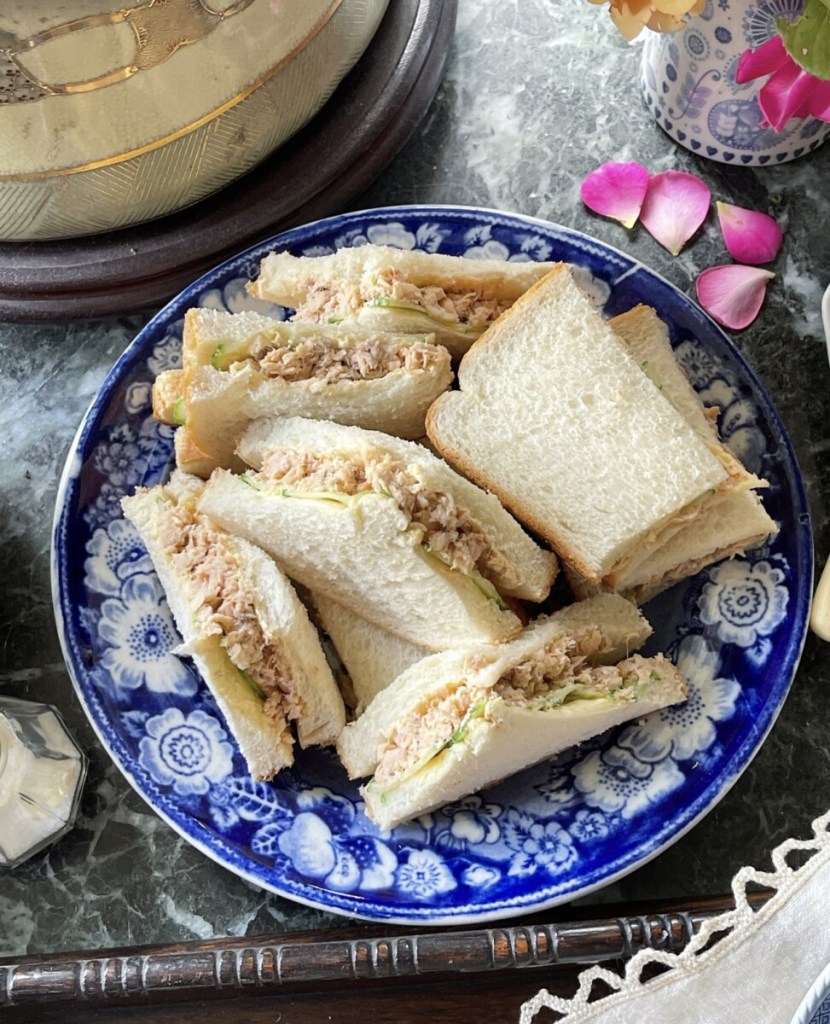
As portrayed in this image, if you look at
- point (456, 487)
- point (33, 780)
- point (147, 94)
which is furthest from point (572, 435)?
point (33, 780)

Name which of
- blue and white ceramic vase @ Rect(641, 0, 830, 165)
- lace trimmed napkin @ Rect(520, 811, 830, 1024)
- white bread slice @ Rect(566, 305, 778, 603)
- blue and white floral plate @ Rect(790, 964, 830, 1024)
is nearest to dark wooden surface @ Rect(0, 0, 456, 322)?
blue and white ceramic vase @ Rect(641, 0, 830, 165)

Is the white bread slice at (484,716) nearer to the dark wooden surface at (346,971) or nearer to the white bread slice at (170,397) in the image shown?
the dark wooden surface at (346,971)

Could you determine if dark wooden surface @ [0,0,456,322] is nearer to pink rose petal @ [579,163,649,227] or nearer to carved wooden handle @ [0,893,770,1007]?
pink rose petal @ [579,163,649,227]

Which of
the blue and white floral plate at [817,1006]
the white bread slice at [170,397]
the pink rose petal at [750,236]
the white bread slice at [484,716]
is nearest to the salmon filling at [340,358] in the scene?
the white bread slice at [170,397]

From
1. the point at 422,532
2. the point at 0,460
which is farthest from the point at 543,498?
the point at 0,460

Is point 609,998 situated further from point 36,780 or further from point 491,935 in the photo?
point 36,780

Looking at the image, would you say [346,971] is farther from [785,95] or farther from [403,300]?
[785,95]
